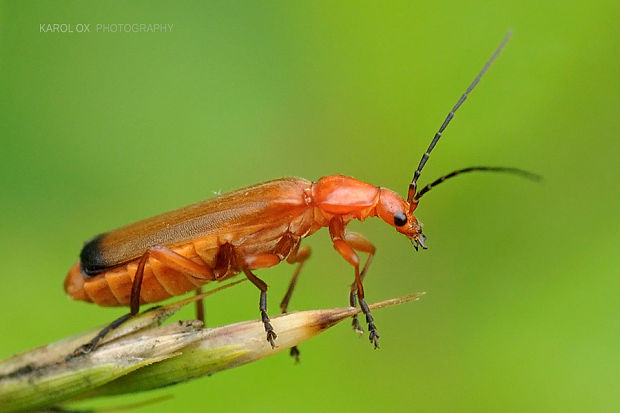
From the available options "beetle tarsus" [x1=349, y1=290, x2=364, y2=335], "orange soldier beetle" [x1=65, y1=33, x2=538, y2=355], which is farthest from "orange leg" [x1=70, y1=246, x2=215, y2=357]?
"beetle tarsus" [x1=349, y1=290, x2=364, y2=335]

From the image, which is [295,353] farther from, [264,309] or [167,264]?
[167,264]

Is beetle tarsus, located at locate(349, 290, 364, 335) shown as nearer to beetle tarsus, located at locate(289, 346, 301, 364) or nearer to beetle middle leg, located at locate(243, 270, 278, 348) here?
beetle tarsus, located at locate(289, 346, 301, 364)

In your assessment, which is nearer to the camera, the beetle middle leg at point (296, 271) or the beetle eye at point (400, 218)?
the beetle eye at point (400, 218)

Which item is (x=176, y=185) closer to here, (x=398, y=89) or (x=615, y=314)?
(x=398, y=89)

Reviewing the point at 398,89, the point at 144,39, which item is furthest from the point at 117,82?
the point at 398,89

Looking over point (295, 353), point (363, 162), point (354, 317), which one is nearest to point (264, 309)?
point (354, 317)

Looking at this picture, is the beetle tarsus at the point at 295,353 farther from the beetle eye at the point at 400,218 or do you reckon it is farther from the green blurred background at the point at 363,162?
the beetle eye at the point at 400,218

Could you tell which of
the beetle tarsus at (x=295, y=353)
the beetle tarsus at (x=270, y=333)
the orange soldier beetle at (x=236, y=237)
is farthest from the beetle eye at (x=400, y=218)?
the beetle tarsus at (x=270, y=333)
